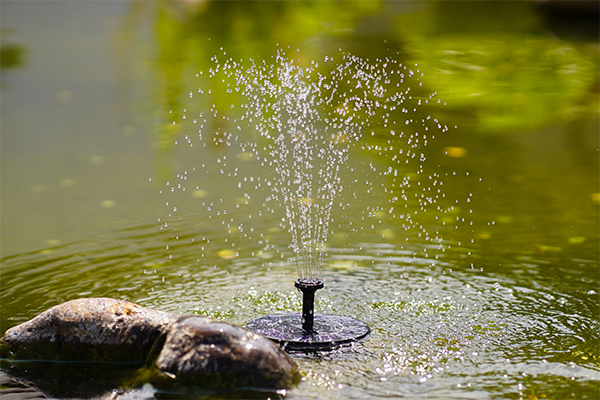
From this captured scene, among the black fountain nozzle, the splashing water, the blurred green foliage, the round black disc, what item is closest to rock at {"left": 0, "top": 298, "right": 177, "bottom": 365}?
the round black disc

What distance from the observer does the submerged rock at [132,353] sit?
3295 millimetres

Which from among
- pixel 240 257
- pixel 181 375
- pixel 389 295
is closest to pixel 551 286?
pixel 389 295

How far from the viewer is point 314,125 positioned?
8.68 m

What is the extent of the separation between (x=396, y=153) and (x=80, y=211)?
3188 mm

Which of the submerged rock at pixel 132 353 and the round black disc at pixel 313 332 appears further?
the round black disc at pixel 313 332

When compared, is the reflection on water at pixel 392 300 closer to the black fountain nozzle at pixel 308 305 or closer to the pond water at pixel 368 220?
the pond water at pixel 368 220

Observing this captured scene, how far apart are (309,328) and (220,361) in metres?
0.75

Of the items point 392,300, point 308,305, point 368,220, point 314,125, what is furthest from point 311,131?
point 308,305

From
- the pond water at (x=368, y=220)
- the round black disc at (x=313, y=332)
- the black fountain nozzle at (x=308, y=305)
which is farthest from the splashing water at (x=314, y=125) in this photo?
the black fountain nozzle at (x=308, y=305)

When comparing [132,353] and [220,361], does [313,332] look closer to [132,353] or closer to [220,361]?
[220,361]

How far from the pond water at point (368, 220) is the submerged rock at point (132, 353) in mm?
160

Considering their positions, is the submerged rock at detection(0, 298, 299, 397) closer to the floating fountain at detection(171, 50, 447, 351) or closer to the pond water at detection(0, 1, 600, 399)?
the pond water at detection(0, 1, 600, 399)

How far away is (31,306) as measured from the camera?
439 centimetres

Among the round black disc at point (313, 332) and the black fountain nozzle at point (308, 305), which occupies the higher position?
the black fountain nozzle at point (308, 305)
